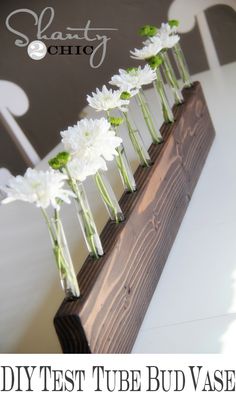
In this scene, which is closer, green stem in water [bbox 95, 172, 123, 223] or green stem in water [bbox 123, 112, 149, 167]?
green stem in water [bbox 95, 172, 123, 223]

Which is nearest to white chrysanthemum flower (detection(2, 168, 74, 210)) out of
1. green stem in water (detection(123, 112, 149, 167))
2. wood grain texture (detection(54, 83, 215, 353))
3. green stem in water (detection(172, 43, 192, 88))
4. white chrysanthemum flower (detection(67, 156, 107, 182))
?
white chrysanthemum flower (detection(67, 156, 107, 182))

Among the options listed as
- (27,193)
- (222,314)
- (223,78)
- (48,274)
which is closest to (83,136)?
(27,193)

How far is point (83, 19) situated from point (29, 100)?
63 cm

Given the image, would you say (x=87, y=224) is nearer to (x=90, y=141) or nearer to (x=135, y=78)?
(x=90, y=141)

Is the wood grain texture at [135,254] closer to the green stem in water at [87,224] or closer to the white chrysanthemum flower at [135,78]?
the green stem in water at [87,224]

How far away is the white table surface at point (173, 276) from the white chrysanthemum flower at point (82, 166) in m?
0.51

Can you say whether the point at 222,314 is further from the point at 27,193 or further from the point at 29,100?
the point at 29,100

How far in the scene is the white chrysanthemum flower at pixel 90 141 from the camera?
160cm

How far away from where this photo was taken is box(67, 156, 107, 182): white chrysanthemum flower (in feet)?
5.19

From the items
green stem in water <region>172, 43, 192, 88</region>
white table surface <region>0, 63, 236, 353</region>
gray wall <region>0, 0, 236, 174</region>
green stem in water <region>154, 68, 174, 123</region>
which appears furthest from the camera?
gray wall <region>0, 0, 236, 174</region>

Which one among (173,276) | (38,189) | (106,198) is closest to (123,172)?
(106,198)

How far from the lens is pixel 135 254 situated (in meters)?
1.84

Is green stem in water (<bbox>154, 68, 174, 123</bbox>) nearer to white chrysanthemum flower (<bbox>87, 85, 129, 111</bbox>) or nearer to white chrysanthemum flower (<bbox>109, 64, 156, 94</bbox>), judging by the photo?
white chrysanthemum flower (<bbox>109, 64, 156, 94</bbox>)

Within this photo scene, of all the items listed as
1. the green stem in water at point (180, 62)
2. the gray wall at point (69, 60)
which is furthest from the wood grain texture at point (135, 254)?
the gray wall at point (69, 60)
